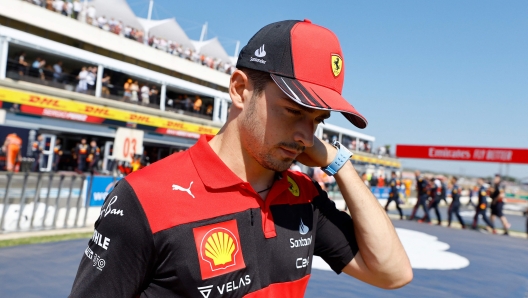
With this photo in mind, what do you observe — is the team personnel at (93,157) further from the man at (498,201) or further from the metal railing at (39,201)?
the man at (498,201)

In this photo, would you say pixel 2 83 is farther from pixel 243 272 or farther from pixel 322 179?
pixel 243 272

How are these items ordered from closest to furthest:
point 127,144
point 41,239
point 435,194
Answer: point 41,239
point 435,194
point 127,144

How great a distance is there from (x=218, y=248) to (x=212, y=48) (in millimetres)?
47260

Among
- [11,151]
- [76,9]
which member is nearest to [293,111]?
[11,151]

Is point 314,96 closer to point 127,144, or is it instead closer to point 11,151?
point 11,151

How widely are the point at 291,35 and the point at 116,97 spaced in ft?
59.7

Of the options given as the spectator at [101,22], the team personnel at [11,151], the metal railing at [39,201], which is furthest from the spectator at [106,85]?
the metal railing at [39,201]

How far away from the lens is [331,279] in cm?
533

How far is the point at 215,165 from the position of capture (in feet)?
4.67

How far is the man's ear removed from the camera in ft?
4.69

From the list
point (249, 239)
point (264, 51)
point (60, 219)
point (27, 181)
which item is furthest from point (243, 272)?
point (60, 219)

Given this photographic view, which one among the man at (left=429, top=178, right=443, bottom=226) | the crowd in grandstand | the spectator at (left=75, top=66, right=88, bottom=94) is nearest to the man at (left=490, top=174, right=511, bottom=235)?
the man at (left=429, top=178, right=443, bottom=226)

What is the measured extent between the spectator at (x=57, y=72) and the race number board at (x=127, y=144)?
3.13m

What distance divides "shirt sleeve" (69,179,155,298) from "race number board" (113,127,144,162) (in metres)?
16.7
